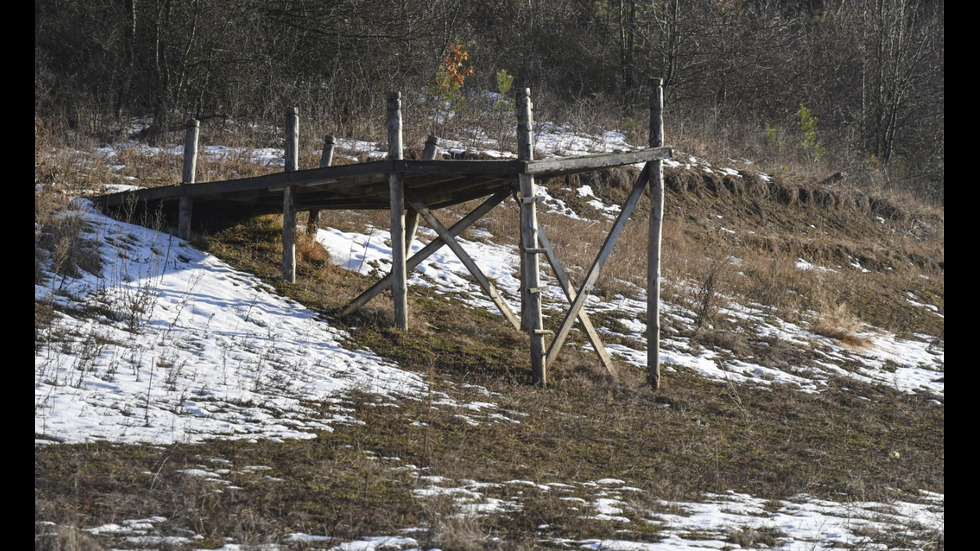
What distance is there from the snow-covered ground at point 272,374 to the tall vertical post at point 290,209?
0.49m

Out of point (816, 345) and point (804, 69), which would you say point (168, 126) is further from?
point (804, 69)

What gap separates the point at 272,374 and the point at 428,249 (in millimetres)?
3429

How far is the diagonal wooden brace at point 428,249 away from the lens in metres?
10.6

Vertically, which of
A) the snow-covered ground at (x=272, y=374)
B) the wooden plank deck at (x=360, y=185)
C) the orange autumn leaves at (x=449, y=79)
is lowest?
the snow-covered ground at (x=272, y=374)

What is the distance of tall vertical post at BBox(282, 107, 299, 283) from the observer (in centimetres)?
1082

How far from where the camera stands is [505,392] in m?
9.00

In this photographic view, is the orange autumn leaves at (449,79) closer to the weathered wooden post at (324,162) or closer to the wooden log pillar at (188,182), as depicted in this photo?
the weathered wooden post at (324,162)

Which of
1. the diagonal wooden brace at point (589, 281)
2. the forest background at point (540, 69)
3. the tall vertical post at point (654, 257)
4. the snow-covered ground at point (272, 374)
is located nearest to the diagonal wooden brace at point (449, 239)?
the diagonal wooden brace at point (589, 281)

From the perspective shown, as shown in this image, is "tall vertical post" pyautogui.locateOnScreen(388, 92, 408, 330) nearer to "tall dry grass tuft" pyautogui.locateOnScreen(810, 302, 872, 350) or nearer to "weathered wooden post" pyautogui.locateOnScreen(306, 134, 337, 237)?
"weathered wooden post" pyautogui.locateOnScreen(306, 134, 337, 237)

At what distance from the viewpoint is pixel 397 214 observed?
10164 millimetres

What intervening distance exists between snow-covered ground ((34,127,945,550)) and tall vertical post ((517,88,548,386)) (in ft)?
3.84

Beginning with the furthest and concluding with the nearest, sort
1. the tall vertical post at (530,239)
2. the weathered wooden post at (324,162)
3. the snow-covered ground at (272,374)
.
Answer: the weathered wooden post at (324,162), the tall vertical post at (530,239), the snow-covered ground at (272,374)

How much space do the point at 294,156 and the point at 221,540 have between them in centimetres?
728
